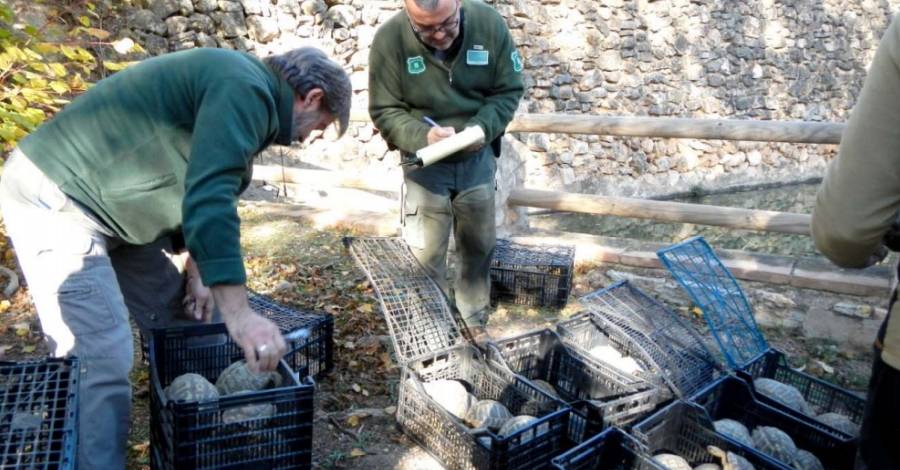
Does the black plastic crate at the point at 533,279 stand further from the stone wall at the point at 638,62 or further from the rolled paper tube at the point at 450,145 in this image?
the stone wall at the point at 638,62

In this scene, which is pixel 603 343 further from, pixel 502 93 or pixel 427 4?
pixel 427 4

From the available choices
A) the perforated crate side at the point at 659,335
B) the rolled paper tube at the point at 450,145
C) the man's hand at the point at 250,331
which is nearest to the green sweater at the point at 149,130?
the man's hand at the point at 250,331

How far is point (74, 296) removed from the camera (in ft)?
7.57

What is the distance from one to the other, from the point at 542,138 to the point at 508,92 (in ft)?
22.5

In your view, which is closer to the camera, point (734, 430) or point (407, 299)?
point (734, 430)

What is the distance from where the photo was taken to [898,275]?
6.00ft

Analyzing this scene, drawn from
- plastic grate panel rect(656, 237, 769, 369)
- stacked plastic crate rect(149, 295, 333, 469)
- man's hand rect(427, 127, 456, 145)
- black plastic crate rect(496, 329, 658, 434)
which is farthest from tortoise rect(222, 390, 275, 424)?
plastic grate panel rect(656, 237, 769, 369)

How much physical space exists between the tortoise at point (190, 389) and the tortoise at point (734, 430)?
2.03 meters

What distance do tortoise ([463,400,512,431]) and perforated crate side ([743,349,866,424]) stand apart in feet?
3.90

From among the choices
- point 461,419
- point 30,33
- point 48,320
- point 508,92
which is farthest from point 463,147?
point 30,33

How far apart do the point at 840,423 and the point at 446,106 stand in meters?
2.43

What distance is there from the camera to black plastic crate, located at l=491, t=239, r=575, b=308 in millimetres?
4586

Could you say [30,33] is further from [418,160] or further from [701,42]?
[701,42]

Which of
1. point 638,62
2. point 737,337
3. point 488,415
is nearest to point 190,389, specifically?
point 488,415
